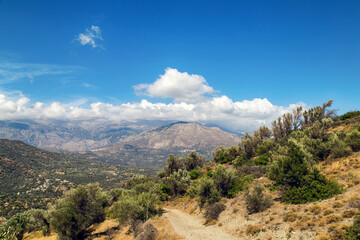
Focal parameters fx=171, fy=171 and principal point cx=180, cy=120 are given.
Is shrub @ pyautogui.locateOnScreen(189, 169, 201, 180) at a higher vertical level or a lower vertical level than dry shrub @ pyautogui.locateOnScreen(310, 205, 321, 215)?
lower

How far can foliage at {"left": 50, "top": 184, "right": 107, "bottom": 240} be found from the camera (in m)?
22.7

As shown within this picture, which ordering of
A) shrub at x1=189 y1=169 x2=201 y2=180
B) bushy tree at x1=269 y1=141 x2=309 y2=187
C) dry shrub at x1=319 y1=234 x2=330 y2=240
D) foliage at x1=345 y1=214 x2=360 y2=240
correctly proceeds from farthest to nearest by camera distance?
shrub at x1=189 y1=169 x2=201 y2=180
bushy tree at x1=269 y1=141 x2=309 y2=187
dry shrub at x1=319 y1=234 x2=330 y2=240
foliage at x1=345 y1=214 x2=360 y2=240

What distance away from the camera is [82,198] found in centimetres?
2652

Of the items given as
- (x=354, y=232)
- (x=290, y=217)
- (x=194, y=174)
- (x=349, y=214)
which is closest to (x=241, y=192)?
(x=290, y=217)

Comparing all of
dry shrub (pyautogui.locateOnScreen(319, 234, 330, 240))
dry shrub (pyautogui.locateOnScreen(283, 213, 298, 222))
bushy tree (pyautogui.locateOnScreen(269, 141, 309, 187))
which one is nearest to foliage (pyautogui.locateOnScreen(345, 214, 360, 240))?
dry shrub (pyautogui.locateOnScreen(319, 234, 330, 240))

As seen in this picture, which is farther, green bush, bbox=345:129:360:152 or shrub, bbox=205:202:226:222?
green bush, bbox=345:129:360:152

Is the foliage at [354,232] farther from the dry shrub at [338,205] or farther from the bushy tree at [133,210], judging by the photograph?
the bushy tree at [133,210]

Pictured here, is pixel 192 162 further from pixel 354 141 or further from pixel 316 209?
pixel 316 209

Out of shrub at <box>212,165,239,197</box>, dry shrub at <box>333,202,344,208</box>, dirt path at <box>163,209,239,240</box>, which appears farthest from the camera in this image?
shrub at <box>212,165,239,197</box>

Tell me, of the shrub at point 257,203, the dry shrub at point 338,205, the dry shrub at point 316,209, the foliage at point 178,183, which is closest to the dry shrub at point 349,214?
the dry shrub at point 338,205

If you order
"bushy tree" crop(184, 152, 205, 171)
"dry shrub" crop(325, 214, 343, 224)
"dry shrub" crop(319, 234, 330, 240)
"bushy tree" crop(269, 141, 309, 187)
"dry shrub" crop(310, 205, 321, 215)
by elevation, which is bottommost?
"bushy tree" crop(184, 152, 205, 171)

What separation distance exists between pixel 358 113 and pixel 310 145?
108 ft

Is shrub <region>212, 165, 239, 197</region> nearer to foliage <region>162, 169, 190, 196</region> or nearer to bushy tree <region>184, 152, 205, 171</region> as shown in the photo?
foliage <region>162, 169, 190, 196</region>

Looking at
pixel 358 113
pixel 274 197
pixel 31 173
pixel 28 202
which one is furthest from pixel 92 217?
pixel 31 173
